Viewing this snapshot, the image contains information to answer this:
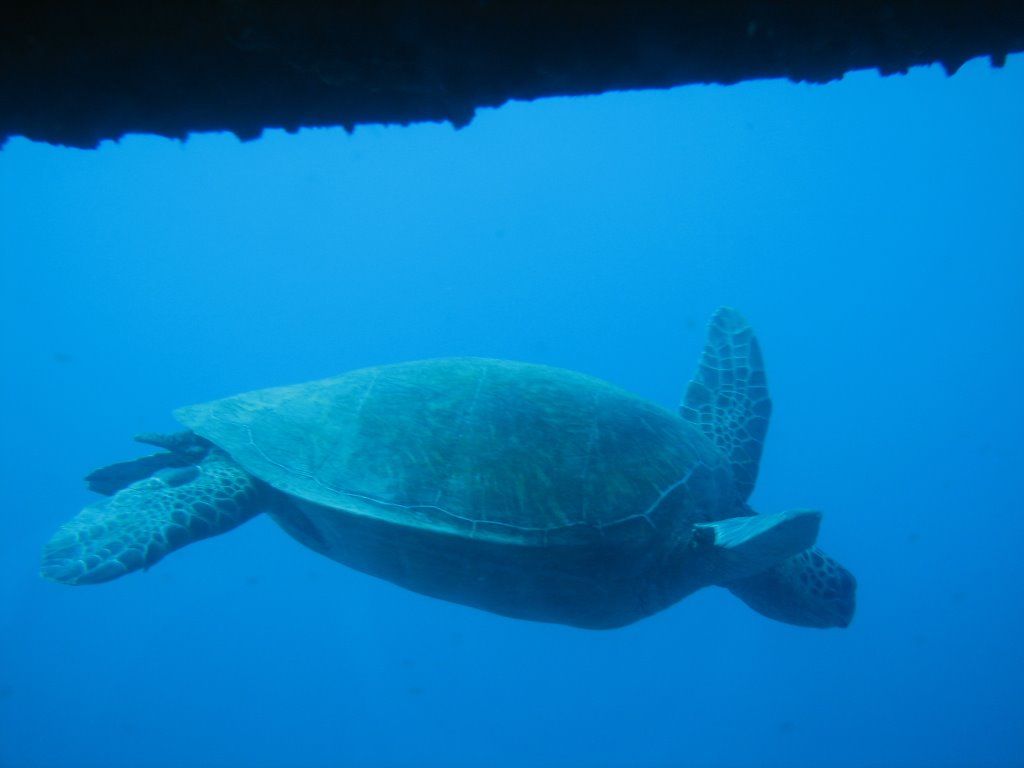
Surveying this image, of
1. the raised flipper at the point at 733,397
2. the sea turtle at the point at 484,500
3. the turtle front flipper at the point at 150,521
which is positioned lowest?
the turtle front flipper at the point at 150,521

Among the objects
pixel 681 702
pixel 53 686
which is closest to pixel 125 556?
pixel 681 702

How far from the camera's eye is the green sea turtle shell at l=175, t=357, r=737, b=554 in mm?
4250

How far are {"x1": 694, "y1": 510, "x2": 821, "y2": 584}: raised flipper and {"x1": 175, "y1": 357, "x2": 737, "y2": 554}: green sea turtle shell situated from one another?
32cm

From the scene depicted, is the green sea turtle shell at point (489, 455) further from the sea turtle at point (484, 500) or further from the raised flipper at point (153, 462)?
the raised flipper at point (153, 462)

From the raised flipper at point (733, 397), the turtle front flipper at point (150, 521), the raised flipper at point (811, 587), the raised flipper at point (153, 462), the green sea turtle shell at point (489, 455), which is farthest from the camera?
the raised flipper at point (733, 397)

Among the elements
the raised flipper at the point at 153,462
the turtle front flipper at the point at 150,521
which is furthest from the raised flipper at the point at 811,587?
the raised flipper at the point at 153,462

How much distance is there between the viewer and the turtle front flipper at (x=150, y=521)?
4535mm

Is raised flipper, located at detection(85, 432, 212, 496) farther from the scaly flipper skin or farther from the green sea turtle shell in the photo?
the scaly flipper skin

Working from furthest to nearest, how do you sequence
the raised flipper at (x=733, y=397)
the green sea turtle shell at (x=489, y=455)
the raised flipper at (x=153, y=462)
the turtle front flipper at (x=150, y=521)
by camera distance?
the raised flipper at (x=733, y=397)
the raised flipper at (x=153, y=462)
the turtle front flipper at (x=150, y=521)
the green sea turtle shell at (x=489, y=455)

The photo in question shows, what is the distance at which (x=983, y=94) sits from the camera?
4906cm

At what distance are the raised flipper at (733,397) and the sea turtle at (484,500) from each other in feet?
2.26

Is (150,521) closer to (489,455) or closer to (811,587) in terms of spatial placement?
(489,455)

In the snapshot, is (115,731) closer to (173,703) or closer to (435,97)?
(173,703)

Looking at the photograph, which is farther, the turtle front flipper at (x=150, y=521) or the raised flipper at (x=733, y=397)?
the raised flipper at (x=733, y=397)
